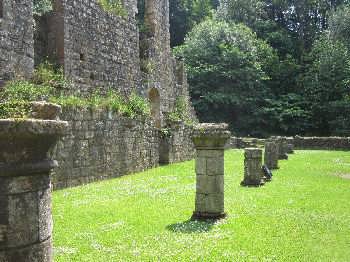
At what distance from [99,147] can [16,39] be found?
11.8 feet

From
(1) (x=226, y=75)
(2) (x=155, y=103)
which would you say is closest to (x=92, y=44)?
(2) (x=155, y=103)

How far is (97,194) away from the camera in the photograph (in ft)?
33.8

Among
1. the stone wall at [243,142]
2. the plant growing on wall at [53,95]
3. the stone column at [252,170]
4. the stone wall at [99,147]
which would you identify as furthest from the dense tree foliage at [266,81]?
the stone column at [252,170]

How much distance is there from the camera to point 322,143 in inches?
1248

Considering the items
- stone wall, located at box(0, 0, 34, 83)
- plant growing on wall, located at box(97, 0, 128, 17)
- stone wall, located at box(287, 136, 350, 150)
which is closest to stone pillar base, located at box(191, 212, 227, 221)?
stone wall, located at box(0, 0, 34, 83)

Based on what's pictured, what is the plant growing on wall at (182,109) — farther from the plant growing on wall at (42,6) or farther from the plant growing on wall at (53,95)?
the plant growing on wall at (42,6)

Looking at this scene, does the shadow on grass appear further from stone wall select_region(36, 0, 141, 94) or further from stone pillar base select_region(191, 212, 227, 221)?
stone wall select_region(36, 0, 141, 94)

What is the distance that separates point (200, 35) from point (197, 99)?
5.46 meters

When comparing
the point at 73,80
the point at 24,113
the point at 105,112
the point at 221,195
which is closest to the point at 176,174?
the point at 105,112

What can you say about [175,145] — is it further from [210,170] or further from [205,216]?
[205,216]

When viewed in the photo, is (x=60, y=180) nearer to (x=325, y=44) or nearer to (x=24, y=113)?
(x=24, y=113)

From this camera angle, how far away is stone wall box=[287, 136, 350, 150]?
31.0 metres

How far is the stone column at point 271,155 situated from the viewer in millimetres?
16469

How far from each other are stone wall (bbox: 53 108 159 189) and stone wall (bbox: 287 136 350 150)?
18.0 m
